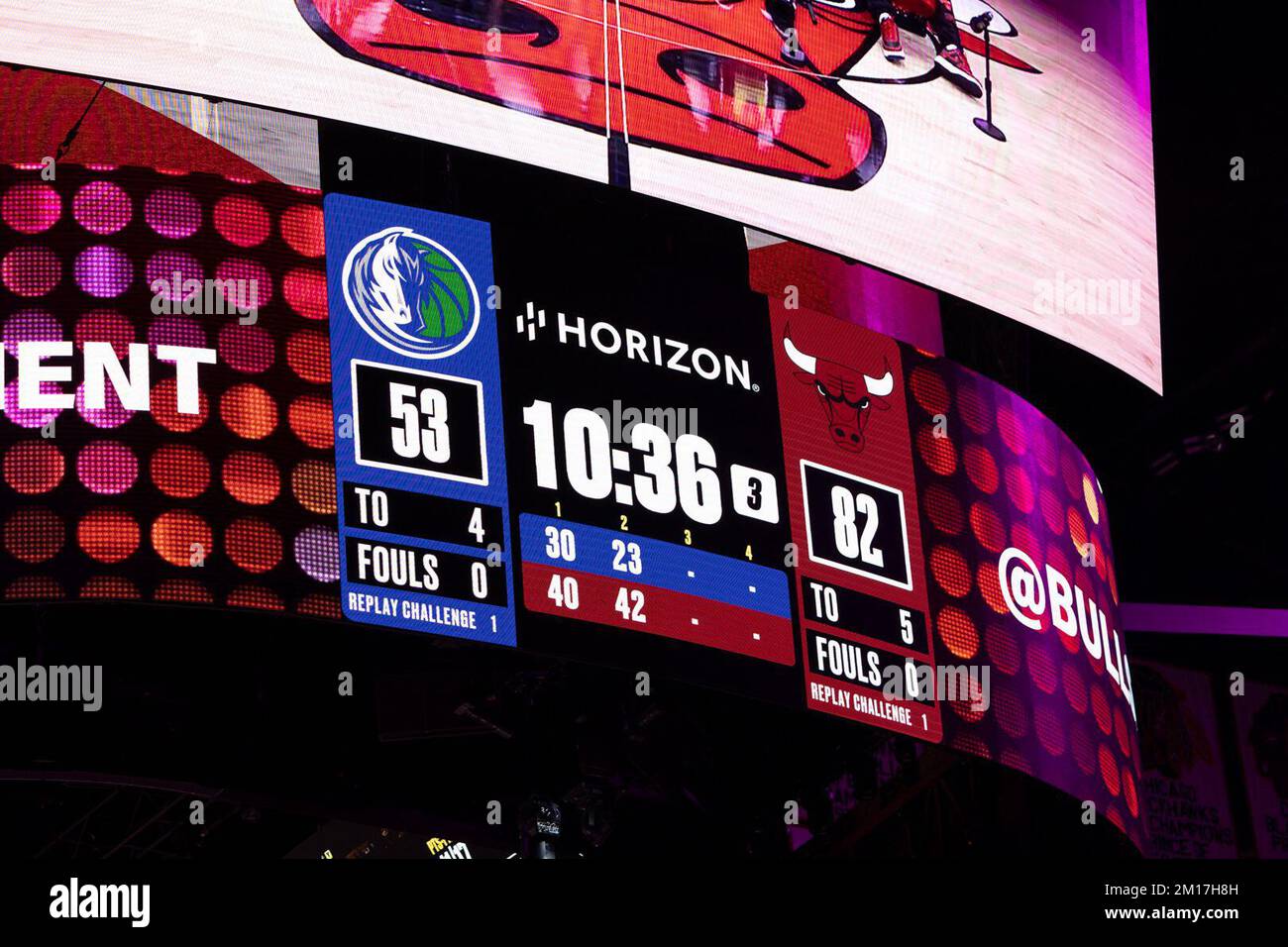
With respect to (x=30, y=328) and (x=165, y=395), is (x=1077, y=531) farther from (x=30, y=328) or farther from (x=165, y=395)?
(x=30, y=328)

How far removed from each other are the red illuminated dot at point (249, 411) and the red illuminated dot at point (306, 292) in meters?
0.50

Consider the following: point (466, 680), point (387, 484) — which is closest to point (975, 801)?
point (466, 680)

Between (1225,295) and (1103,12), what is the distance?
3514 millimetres

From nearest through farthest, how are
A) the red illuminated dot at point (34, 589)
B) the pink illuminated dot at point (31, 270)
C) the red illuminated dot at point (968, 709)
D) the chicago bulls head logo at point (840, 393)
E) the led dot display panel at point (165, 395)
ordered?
the red illuminated dot at point (34, 589), the led dot display panel at point (165, 395), the pink illuminated dot at point (31, 270), the red illuminated dot at point (968, 709), the chicago bulls head logo at point (840, 393)

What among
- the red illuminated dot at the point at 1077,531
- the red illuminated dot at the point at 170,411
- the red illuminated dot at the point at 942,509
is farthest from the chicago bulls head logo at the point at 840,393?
the red illuminated dot at the point at 170,411

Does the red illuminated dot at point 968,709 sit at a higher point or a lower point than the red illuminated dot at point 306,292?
lower

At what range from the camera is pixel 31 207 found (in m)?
11.3

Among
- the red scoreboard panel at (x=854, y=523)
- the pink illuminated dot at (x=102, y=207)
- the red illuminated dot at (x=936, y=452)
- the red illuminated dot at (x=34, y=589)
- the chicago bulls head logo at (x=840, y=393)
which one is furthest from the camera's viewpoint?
the red illuminated dot at (x=936, y=452)

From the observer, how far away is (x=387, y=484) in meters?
11.1

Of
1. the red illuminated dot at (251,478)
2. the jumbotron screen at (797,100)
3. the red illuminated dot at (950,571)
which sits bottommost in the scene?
the red illuminated dot at (950,571)

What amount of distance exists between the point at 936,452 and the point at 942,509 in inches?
14.5

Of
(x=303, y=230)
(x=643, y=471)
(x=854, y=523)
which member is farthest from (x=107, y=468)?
(x=854, y=523)

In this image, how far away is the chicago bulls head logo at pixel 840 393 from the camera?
1295 centimetres

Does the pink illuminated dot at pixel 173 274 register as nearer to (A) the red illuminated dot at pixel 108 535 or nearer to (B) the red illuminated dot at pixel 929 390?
(A) the red illuminated dot at pixel 108 535
